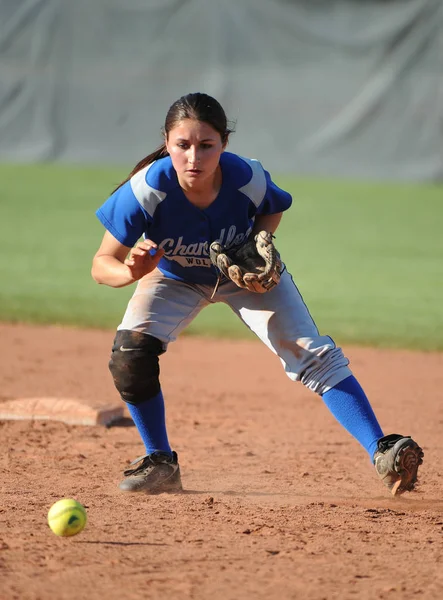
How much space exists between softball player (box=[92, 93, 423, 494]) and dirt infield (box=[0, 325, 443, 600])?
0.24 m

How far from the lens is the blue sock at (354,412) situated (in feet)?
11.1

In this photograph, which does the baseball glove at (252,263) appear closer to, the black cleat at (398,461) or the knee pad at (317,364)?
the knee pad at (317,364)

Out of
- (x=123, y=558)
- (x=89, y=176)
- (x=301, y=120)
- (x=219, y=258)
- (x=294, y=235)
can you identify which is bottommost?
(x=123, y=558)

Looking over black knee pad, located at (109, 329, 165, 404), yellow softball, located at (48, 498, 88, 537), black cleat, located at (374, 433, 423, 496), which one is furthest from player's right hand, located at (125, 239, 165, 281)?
black cleat, located at (374, 433, 423, 496)

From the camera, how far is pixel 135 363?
3.48 meters

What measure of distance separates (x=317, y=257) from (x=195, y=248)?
607 centimetres

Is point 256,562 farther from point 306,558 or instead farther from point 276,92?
point 276,92

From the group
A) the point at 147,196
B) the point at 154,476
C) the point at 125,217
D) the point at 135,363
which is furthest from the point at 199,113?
the point at 154,476

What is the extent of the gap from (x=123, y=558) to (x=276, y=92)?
1238 centimetres

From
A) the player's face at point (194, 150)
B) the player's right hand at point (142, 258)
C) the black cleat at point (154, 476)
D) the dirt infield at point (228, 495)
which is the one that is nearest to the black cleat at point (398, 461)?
the dirt infield at point (228, 495)

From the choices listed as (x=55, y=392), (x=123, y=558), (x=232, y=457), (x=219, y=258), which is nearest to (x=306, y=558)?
(x=123, y=558)

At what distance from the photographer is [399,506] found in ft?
11.2

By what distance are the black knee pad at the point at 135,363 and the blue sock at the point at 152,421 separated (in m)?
0.04

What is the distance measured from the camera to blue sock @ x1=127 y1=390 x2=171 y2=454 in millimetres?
3586
